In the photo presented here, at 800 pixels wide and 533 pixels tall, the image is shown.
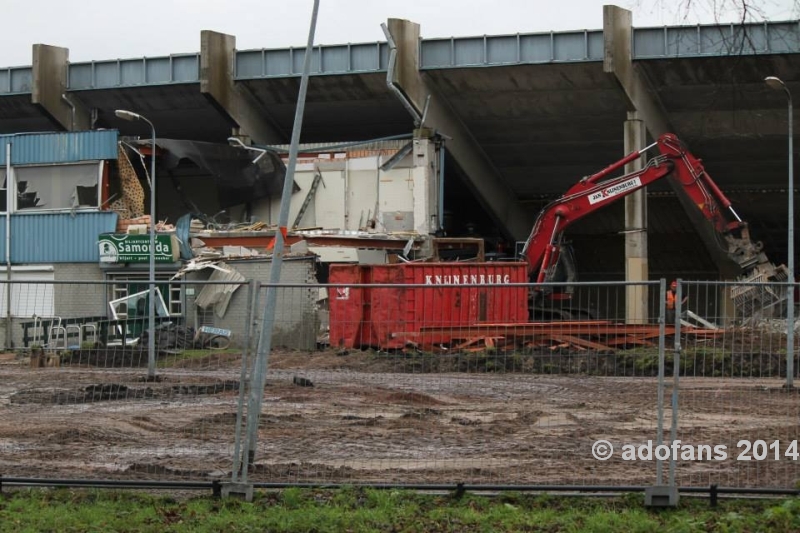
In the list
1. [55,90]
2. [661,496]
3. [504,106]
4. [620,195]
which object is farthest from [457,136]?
[661,496]

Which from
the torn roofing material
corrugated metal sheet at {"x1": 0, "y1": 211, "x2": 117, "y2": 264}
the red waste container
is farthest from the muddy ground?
the torn roofing material

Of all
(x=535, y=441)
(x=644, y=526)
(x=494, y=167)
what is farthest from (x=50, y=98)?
(x=644, y=526)

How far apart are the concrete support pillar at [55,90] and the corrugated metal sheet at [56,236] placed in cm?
535

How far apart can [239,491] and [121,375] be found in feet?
7.33

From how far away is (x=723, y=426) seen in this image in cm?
1202

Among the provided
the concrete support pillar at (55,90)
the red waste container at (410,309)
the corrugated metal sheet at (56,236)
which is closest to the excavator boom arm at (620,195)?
the corrugated metal sheet at (56,236)

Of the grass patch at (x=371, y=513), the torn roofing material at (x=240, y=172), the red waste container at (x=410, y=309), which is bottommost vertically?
the grass patch at (x=371, y=513)

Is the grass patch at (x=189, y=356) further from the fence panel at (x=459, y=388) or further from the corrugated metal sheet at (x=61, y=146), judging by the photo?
the corrugated metal sheet at (x=61, y=146)

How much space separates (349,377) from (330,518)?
6.65 ft

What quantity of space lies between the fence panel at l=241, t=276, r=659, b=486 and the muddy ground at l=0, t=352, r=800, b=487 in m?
0.02

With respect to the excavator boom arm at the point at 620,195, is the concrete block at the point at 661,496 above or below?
below

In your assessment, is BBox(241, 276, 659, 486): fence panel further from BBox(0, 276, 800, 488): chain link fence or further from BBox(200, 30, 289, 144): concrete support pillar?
BBox(200, 30, 289, 144): concrete support pillar

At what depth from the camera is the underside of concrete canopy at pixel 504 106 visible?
1309 inches

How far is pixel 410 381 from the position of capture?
971 cm
